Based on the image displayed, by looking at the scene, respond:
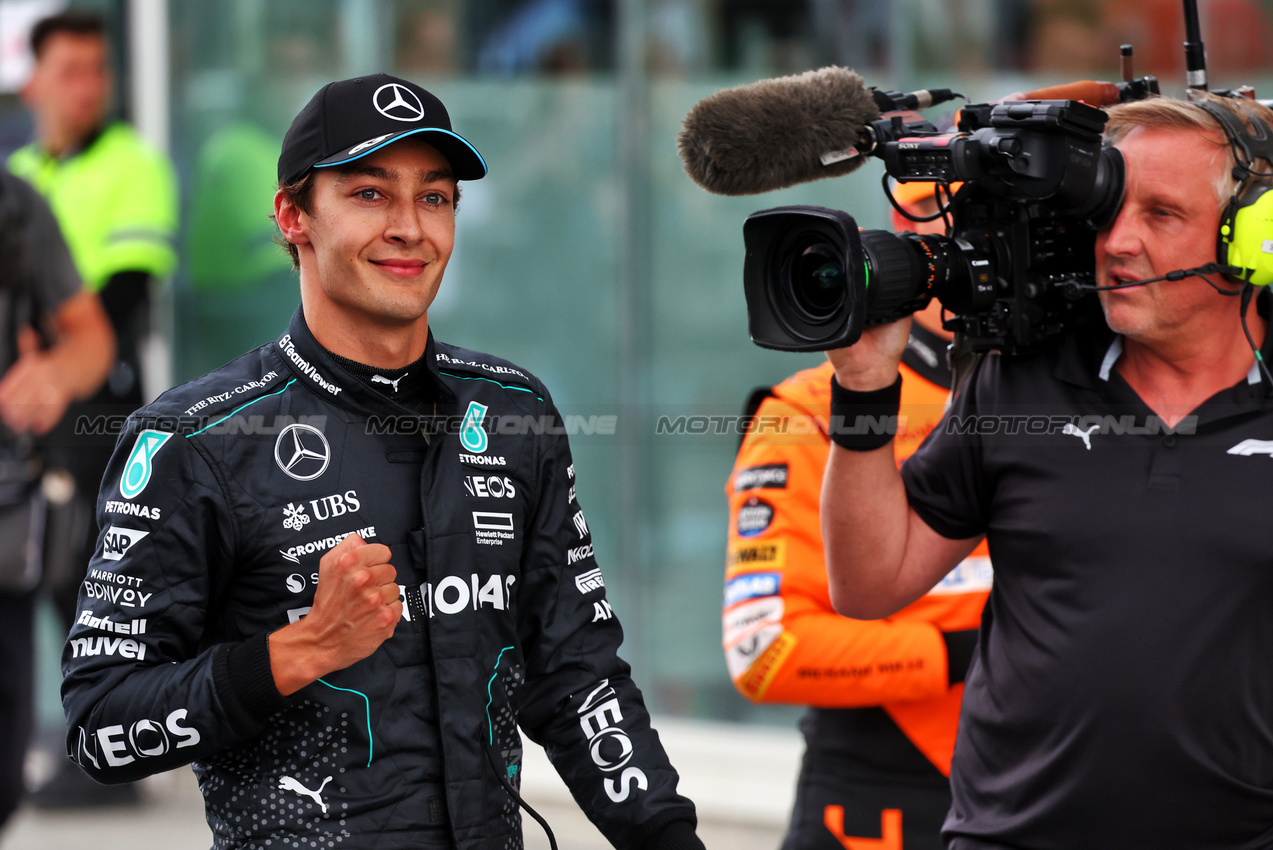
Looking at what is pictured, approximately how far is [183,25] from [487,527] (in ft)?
15.5

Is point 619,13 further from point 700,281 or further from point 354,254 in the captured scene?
point 354,254

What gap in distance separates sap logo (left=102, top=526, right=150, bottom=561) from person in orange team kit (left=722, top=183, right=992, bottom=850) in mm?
1315

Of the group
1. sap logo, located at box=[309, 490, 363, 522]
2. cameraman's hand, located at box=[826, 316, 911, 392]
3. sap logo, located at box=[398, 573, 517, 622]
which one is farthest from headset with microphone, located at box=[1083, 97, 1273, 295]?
sap logo, located at box=[309, 490, 363, 522]

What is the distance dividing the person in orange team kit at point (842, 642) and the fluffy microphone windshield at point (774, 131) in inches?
20.1

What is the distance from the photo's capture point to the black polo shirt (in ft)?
7.44

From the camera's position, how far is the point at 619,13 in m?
5.81

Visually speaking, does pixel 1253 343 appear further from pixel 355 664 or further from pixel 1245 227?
pixel 355 664

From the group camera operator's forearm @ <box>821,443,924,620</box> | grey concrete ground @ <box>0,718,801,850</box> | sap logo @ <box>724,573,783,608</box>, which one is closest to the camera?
camera operator's forearm @ <box>821,443,924,620</box>

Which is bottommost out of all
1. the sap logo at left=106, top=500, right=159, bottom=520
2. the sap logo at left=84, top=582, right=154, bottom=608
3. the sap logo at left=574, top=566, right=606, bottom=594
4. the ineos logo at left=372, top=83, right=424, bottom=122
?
the sap logo at left=574, top=566, right=606, bottom=594

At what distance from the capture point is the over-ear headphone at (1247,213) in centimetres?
228

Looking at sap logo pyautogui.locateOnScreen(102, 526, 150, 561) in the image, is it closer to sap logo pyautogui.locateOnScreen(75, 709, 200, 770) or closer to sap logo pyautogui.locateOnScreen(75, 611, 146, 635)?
sap logo pyautogui.locateOnScreen(75, 611, 146, 635)

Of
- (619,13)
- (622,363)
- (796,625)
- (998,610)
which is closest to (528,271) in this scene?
(622,363)

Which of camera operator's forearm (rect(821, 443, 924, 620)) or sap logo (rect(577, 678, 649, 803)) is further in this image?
camera operator's forearm (rect(821, 443, 924, 620))

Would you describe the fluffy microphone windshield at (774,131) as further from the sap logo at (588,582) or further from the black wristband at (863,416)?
the sap logo at (588,582)
